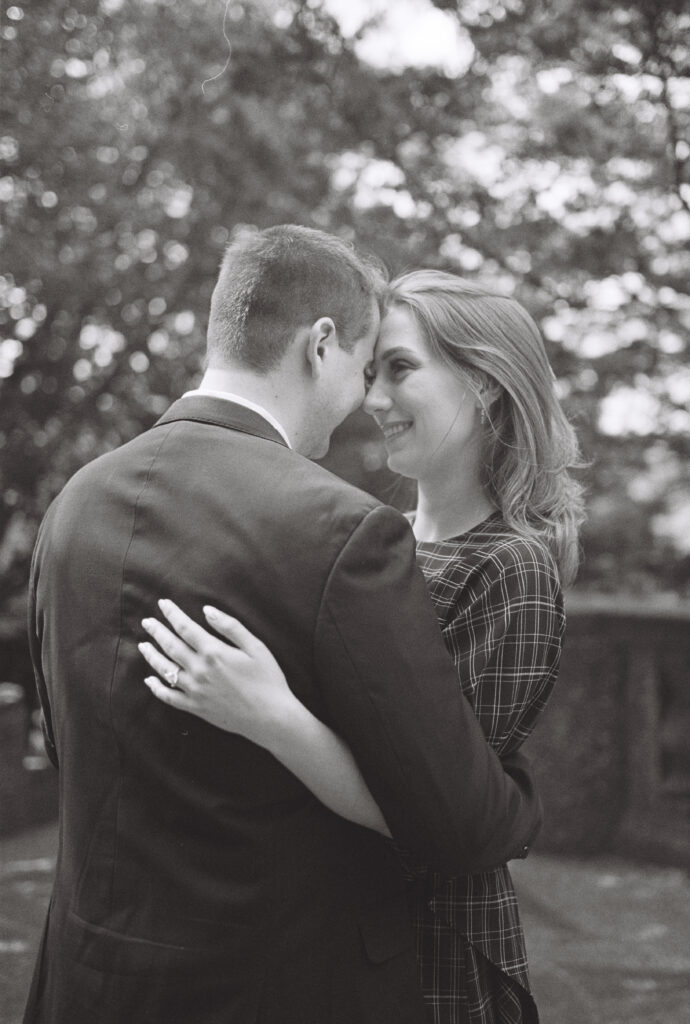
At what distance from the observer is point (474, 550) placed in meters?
2.37

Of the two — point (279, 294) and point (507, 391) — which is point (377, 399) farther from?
point (279, 294)

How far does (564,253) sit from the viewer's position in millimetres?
5203

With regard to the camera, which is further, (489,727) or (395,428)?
(395,428)

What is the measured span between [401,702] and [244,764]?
31 centimetres

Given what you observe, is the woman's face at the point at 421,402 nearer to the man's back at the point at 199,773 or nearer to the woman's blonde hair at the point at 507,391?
the woman's blonde hair at the point at 507,391

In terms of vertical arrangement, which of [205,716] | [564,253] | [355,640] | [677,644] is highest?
[564,253]

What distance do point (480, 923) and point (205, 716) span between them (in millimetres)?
844

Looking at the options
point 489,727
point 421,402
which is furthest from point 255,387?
point 489,727

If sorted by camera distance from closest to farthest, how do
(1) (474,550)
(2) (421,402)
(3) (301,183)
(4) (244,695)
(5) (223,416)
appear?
(4) (244,695) < (5) (223,416) < (1) (474,550) < (2) (421,402) < (3) (301,183)

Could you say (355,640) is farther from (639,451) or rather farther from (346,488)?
(639,451)

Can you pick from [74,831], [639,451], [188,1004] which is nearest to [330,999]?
[188,1004]

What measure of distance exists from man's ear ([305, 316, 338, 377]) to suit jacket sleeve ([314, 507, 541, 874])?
1.54 feet

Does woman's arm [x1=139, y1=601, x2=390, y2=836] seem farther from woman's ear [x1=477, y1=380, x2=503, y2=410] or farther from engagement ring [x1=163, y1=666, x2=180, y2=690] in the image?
woman's ear [x1=477, y1=380, x2=503, y2=410]

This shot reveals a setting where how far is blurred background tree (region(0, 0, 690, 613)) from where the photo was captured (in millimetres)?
4766
